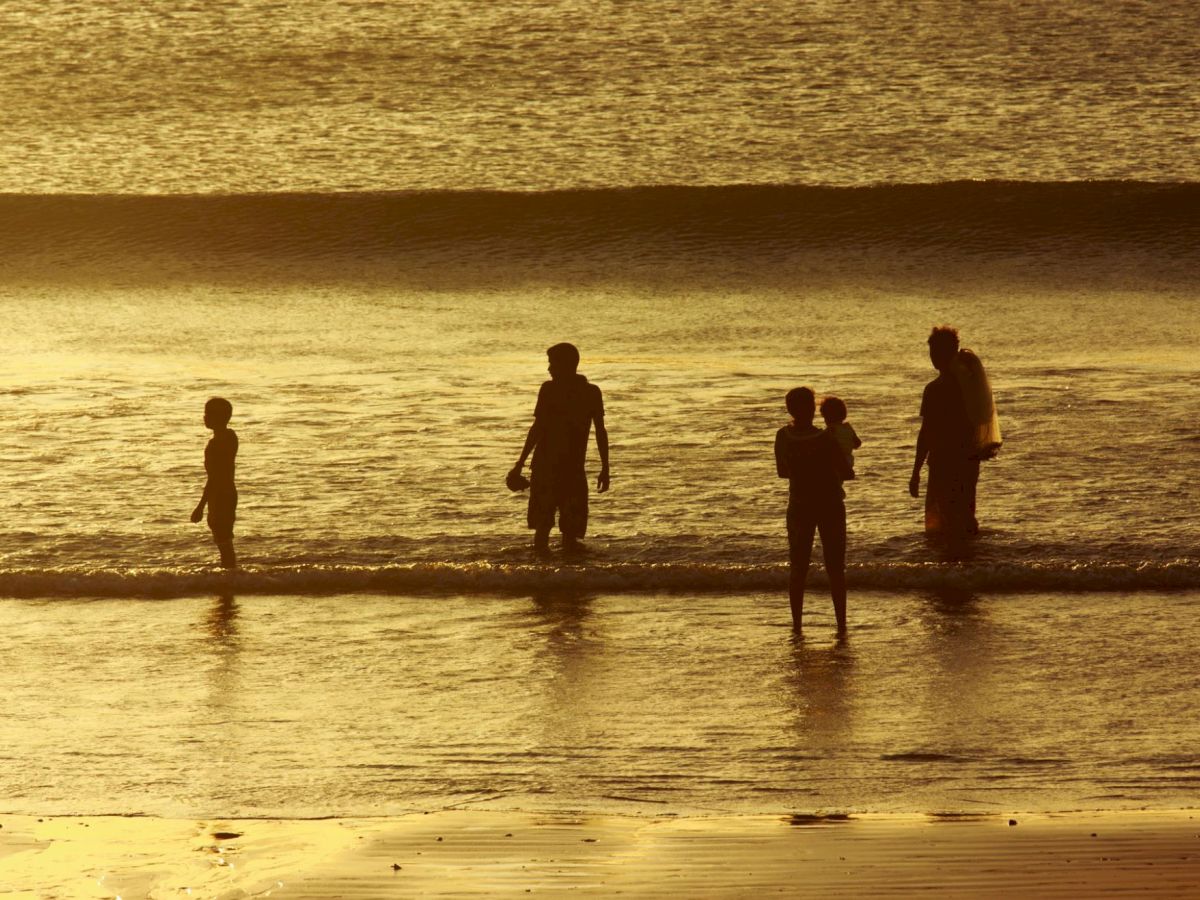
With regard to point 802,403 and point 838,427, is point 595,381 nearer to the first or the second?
point 838,427

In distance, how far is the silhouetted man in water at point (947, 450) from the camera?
37.4 feet

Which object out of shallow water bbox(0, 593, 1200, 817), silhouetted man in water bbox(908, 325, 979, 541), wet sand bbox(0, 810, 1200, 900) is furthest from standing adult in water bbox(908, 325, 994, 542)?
wet sand bbox(0, 810, 1200, 900)

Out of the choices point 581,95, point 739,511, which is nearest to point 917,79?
point 581,95

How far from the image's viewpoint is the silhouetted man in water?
449 inches

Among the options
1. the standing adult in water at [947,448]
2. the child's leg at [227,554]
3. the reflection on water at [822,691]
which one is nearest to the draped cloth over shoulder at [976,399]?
the standing adult in water at [947,448]

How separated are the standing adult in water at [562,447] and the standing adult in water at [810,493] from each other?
1.98m

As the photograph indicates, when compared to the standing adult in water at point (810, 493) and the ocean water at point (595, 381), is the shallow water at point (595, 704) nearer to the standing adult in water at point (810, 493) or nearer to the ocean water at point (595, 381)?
the ocean water at point (595, 381)

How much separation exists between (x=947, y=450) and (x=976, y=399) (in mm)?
363

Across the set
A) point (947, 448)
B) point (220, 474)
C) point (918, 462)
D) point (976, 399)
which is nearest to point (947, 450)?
point (947, 448)

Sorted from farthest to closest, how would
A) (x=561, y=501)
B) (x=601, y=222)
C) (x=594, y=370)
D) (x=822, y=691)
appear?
(x=601, y=222), (x=594, y=370), (x=561, y=501), (x=822, y=691)

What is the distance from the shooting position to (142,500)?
13875 millimetres

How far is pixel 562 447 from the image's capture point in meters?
11.6

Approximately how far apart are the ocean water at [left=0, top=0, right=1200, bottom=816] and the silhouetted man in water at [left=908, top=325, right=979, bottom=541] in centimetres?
23

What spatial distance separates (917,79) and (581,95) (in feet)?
23.5
